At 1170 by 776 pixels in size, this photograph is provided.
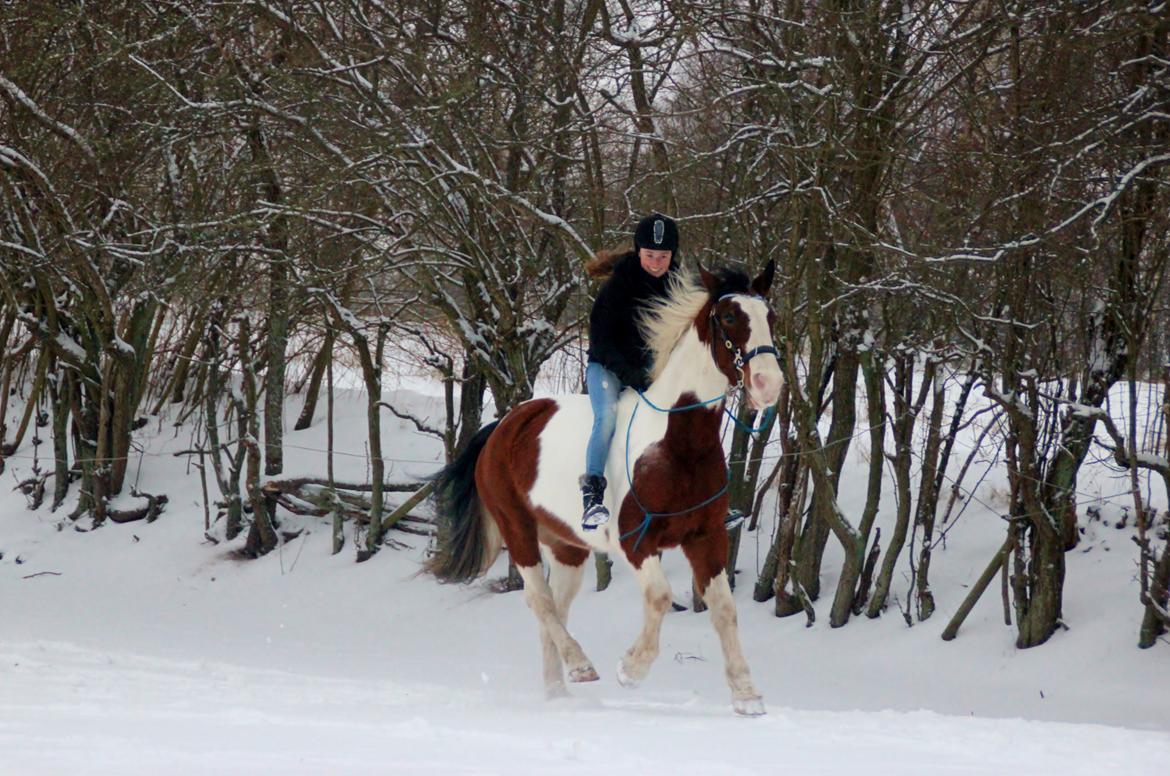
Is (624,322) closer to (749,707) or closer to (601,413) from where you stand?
(601,413)

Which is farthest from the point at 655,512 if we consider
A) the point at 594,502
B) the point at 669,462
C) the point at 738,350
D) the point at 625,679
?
the point at 738,350

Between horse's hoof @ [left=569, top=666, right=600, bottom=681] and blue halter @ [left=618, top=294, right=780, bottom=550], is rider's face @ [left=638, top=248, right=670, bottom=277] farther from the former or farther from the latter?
horse's hoof @ [left=569, top=666, right=600, bottom=681]

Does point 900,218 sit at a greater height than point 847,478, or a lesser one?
greater

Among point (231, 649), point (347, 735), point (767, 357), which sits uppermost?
point (767, 357)

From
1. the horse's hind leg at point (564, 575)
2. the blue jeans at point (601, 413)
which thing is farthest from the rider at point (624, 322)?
the horse's hind leg at point (564, 575)

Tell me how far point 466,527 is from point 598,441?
1.97m

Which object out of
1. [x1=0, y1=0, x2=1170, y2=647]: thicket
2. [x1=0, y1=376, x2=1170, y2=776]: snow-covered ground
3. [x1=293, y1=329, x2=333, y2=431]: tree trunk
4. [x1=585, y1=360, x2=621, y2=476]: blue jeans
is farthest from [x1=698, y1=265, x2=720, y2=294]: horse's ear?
[x1=293, y1=329, x2=333, y2=431]: tree trunk

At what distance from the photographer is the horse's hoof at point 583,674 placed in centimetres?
635

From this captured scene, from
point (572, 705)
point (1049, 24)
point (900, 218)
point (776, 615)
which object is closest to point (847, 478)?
point (776, 615)

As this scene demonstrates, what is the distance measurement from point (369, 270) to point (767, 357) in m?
6.53

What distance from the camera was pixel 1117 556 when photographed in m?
8.25

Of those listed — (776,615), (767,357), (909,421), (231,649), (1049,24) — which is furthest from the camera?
(231,649)

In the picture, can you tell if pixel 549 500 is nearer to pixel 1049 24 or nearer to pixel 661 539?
pixel 661 539

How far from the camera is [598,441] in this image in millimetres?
6195
